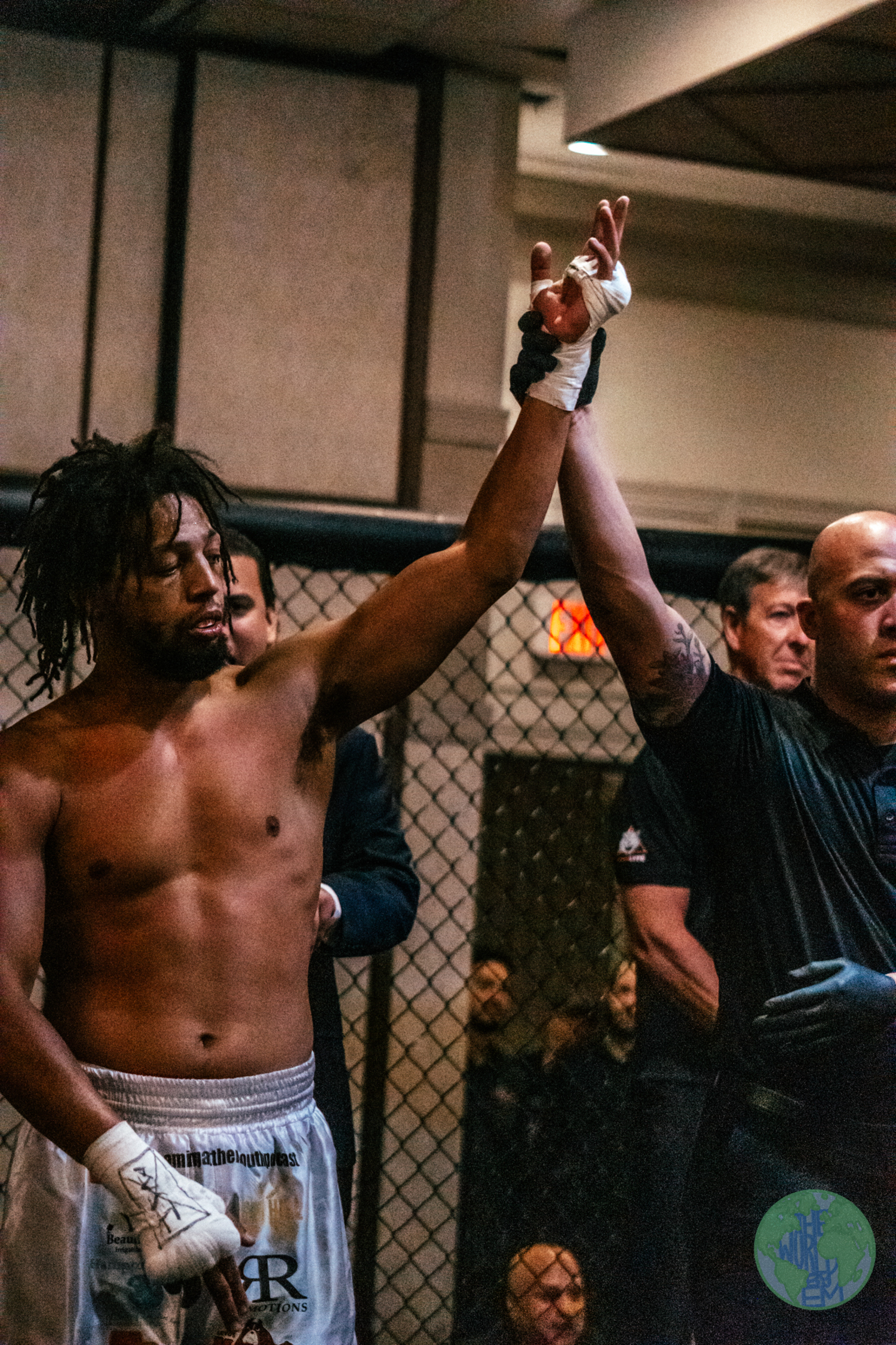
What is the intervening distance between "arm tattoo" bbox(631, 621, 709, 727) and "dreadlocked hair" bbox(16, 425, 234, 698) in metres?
0.60

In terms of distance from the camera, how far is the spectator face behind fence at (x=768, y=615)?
2783 millimetres

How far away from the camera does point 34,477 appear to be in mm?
4320

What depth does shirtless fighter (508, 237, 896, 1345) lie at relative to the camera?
1996mm

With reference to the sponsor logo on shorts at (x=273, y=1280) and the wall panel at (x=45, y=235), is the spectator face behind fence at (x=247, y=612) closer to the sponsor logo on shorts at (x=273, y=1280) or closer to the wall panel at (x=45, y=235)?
the sponsor logo on shorts at (x=273, y=1280)

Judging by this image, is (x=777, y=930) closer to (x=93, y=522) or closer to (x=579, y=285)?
(x=579, y=285)

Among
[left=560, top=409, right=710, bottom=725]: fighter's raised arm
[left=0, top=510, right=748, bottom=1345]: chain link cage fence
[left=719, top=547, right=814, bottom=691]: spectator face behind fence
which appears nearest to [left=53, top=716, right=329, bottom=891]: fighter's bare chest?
[left=560, top=409, right=710, bottom=725]: fighter's raised arm

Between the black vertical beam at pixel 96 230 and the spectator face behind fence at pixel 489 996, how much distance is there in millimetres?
2040

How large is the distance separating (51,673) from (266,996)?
1.77ft

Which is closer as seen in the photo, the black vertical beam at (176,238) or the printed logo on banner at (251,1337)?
the printed logo on banner at (251,1337)

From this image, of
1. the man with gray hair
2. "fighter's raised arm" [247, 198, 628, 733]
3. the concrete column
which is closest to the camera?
"fighter's raised arm" [247, 198, 628, 733]

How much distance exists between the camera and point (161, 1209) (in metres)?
1.57

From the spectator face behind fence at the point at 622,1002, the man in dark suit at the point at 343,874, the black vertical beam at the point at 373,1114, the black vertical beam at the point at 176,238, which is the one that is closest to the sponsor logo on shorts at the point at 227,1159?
the man in dark suit at the point at 343,874

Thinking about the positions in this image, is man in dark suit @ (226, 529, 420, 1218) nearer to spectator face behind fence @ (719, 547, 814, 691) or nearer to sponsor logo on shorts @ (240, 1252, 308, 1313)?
sponsor logo on shorts @ (240, 1252, 308, 1313)
